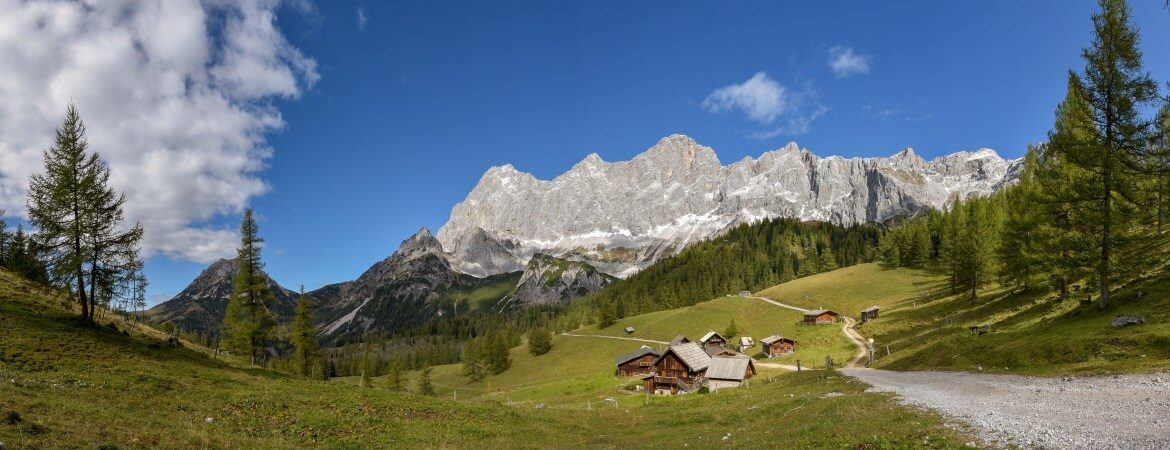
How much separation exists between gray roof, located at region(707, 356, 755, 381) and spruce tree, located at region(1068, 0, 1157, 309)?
32921mm

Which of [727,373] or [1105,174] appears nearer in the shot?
[1105,174]

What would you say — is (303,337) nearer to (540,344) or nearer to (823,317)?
(540,344)

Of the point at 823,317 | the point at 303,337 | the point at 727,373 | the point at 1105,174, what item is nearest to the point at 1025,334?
the point at 1105,174

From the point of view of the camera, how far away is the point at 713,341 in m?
97.9

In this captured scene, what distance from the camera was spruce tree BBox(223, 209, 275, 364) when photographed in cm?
4853

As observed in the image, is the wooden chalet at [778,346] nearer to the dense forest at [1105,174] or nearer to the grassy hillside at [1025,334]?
the grassy hillside at [1025,334]

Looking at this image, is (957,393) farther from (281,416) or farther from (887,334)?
(887,334)

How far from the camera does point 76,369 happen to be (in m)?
25.3

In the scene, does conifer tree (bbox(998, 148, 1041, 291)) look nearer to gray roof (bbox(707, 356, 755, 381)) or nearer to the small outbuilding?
gray roof (bbox(707, 356, 755, 381))

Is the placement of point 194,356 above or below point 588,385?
above

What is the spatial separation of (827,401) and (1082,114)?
26601mm

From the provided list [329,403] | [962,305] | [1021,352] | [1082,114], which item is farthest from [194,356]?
[962,305]

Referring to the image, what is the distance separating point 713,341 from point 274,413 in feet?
282

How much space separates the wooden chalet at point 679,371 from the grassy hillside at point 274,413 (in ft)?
82.5
